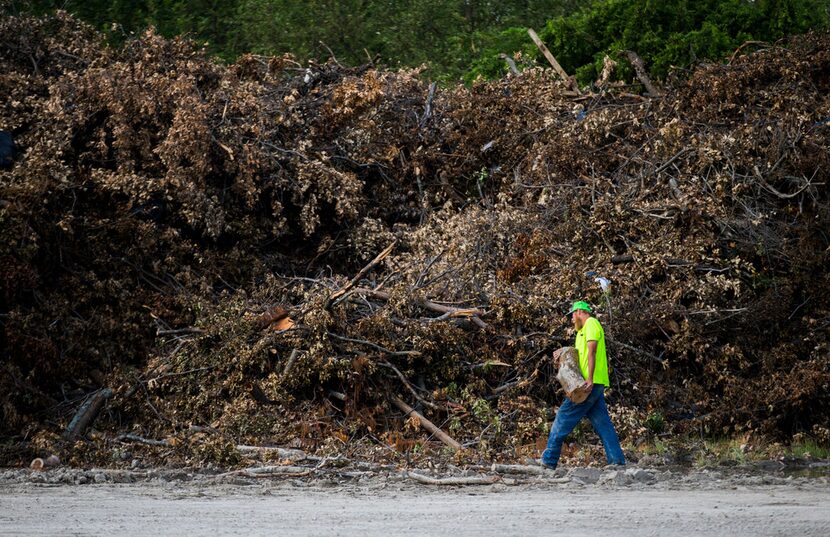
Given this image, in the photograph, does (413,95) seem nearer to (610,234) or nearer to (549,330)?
(610,234)

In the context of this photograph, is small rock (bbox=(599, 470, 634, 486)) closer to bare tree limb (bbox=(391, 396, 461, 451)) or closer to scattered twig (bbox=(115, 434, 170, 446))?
bare tree limb (bbox=(391, 396, 461, 451))

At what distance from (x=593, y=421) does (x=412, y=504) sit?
2524 mm

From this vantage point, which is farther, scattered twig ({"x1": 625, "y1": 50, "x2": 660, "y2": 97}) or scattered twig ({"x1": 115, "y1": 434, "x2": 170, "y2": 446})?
scattered twig ({"x1": 625, "y1": 50, "x2": 660, "y2": 97})

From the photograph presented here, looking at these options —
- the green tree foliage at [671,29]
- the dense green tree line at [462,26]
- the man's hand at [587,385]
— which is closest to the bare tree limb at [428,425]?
the man's hand at [587,385]

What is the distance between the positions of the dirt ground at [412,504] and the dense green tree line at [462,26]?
876 cm

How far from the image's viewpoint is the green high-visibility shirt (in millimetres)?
8990

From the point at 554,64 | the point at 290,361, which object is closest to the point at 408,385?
the point at 290,361

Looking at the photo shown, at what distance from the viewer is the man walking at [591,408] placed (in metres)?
9.00

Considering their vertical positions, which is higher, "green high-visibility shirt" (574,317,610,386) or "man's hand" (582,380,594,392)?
"green high-visibility shirt" (574,317,610,386)

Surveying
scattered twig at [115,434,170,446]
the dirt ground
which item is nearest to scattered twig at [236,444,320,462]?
the dirt ground

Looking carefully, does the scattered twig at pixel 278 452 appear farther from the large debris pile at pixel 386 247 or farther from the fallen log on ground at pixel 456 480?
the fallen log on ground at pixel 456 480

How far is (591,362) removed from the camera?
29.2 ft

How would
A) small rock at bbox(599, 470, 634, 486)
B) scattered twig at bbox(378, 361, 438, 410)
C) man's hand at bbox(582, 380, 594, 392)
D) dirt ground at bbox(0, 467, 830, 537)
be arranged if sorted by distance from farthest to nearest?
scattered twig at bbox(378, 361, 438, 410)
man's hand at bbox(582, 380, 594, 392)
small rock at bbox(599, 470, 634, 486)
dirt ground at bbox(0, 467, 830, 537)

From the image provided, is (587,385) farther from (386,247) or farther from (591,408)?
(386,247)
